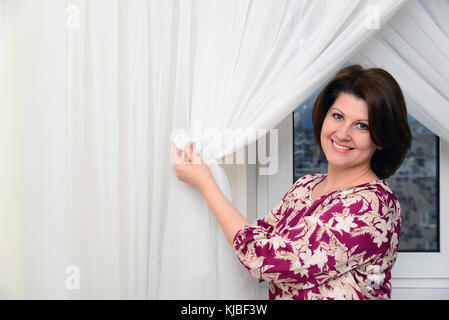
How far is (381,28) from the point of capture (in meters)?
1.17

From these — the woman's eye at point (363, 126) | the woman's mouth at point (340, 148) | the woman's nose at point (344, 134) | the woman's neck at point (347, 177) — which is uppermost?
the woman's eye at point (363, 126)

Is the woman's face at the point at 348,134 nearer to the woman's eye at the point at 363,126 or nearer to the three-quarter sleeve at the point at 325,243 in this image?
the woman's eye at the point at 363,126

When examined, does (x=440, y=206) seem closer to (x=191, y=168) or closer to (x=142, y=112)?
(x=191, y=168)


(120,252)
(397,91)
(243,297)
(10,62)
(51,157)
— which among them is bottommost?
(243,297)

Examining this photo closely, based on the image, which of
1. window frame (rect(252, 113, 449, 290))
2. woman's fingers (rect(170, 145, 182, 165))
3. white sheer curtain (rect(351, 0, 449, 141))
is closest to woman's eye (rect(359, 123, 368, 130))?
white sheer curtain (rect(351, 0, 449, 141))

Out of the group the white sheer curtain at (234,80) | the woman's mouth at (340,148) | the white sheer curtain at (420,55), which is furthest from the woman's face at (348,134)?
the white sheer curtain at (420,55)

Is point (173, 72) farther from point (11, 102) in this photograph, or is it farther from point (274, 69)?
point (11, 102)

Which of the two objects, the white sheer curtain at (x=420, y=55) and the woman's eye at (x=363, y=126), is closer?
the woman's eye at (x=363, y=126)

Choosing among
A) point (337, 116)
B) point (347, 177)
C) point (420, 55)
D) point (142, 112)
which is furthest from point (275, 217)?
point (420, 55)

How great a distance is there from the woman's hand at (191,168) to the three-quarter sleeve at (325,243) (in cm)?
17

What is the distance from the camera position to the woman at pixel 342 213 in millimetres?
929

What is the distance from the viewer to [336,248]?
0.92 metres

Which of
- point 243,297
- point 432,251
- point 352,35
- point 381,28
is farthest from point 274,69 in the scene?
point 432,251

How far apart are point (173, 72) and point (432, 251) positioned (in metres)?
1.13
